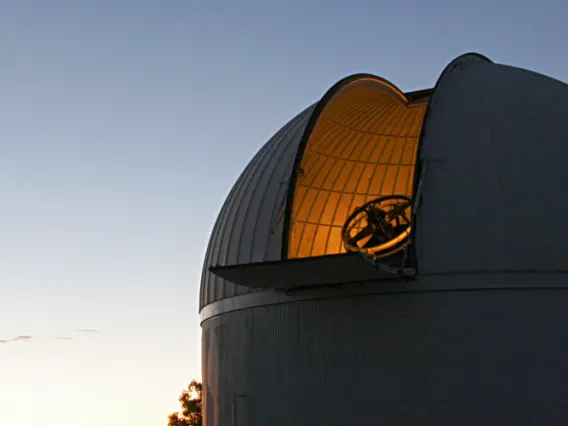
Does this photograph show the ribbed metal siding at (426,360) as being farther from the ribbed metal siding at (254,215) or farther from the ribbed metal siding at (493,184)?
the ribbed metal siding at (254,215)

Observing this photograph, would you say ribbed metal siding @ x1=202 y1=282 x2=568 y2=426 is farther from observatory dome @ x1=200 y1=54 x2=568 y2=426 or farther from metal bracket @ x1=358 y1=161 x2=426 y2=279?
metal bracket @ x1=358 y1=161 x2=426 y2=279

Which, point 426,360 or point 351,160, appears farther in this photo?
point 351,160

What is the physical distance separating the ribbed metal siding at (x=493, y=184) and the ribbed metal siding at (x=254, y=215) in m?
3.55

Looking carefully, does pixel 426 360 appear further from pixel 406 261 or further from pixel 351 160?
pixel 351 160

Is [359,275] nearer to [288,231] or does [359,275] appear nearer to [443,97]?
[288,231]

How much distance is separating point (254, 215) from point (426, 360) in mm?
5325

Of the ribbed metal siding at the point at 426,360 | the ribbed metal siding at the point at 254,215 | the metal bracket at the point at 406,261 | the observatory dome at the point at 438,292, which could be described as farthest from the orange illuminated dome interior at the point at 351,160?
the metal bracket at the point at 406,261

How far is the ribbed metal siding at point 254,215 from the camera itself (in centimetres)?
1468

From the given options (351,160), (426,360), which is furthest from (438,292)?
(351,160)

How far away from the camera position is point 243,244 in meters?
15.1

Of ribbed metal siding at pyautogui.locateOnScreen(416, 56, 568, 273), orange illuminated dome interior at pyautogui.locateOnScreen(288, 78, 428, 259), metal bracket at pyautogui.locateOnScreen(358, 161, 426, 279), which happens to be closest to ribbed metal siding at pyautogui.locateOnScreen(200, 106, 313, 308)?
orange illuminated dome interior at pyautogui.locateOnScreen(288, 78, 428, 259)

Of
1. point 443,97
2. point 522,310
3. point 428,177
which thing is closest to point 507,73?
point 443,97

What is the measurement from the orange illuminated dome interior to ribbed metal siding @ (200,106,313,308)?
1.58 feet

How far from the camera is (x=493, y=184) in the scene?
1171 centimetres
